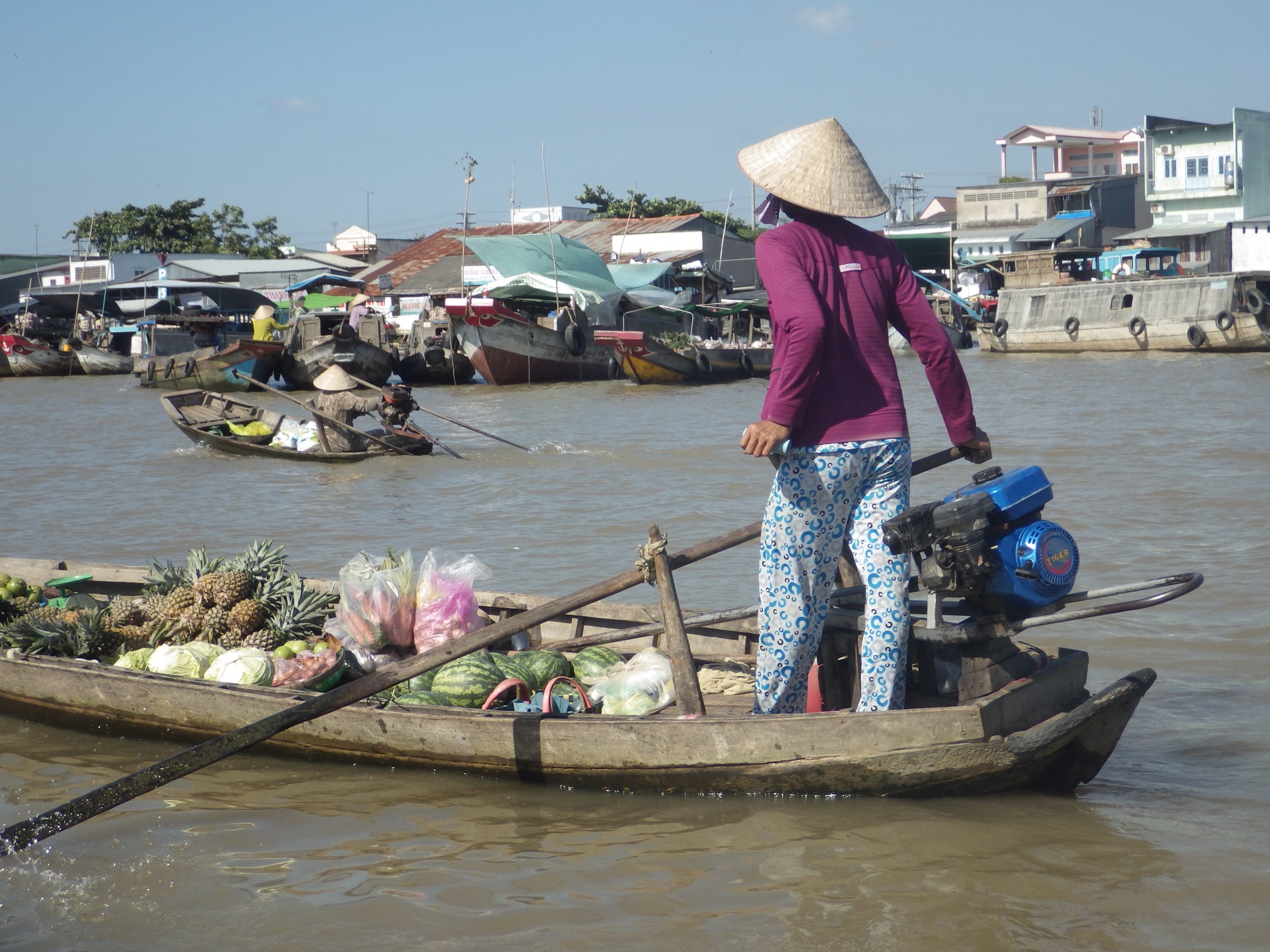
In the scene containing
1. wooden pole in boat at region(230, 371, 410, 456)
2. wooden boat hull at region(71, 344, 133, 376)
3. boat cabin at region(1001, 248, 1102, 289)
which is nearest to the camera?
wooden pole in boat at region(230, 371, 410, 456)

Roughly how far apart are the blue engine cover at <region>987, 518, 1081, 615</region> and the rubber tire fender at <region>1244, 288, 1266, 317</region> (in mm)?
23263

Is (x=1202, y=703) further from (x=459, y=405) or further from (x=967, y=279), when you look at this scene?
(x=967, y=279)

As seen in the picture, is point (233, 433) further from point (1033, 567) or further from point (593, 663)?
point (1033, 567)

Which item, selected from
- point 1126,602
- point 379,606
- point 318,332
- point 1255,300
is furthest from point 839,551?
point 1255,300

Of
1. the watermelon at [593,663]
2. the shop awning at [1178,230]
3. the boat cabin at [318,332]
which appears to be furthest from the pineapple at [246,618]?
the shop awning at [1178,230]

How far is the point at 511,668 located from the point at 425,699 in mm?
297

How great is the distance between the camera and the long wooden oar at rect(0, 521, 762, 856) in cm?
266

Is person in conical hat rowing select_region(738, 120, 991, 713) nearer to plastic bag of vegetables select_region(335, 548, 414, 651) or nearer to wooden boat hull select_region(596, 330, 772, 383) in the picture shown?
plastic bag of vegetables select_region(335, 548, 414, 651)

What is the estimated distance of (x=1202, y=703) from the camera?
153 inches

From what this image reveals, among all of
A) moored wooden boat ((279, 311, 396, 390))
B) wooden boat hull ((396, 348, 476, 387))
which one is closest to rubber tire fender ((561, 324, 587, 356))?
wooden boat hull ((396, 348, 476, 387))

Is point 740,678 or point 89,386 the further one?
point 89,386

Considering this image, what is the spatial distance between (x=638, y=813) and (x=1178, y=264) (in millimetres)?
31429

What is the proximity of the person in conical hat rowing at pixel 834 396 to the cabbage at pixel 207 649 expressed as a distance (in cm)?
199

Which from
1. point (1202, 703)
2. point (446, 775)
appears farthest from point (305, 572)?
point (1202, 703)
